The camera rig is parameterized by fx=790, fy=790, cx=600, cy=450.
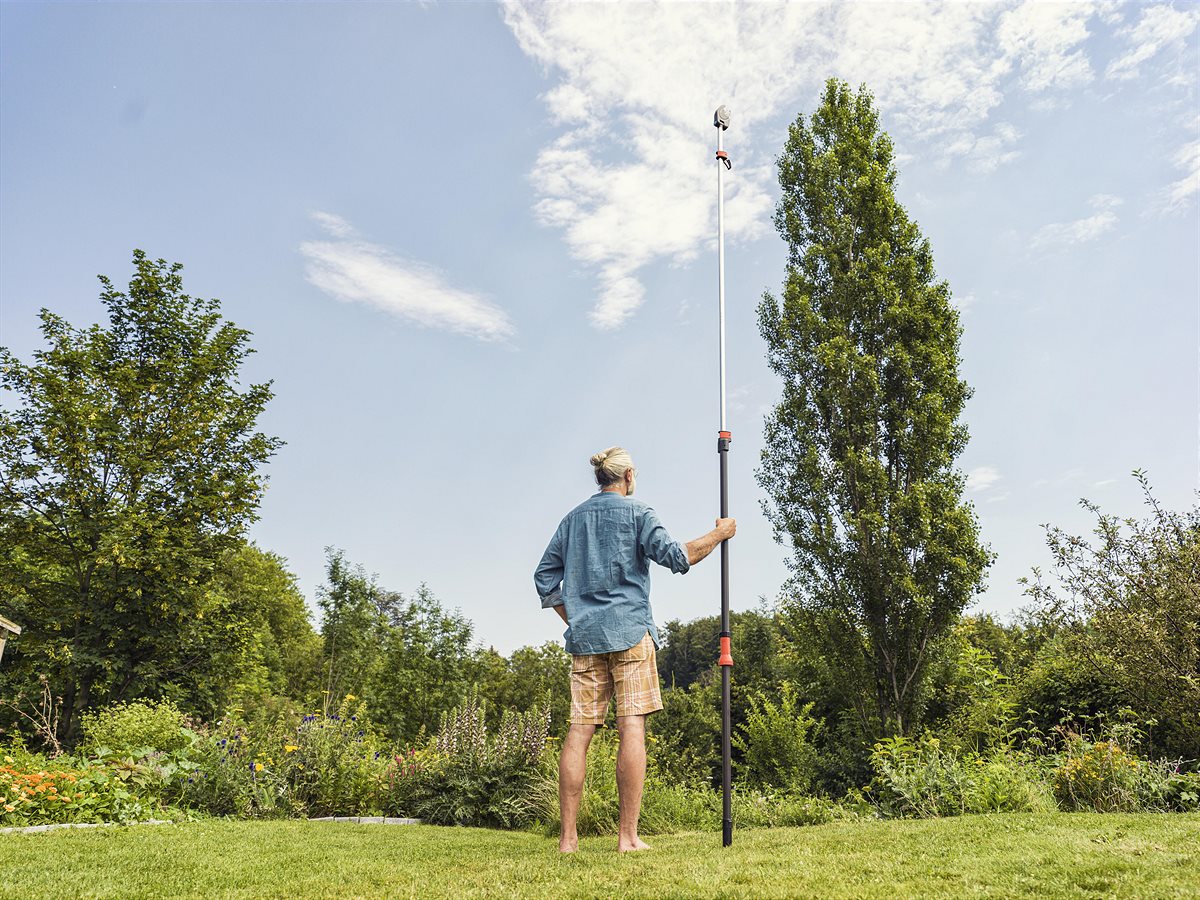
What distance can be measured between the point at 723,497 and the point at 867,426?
623cm

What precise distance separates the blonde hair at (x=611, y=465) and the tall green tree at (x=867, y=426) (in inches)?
249

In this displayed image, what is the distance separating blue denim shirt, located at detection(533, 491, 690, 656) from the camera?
153 inches

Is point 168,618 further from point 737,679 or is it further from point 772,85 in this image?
point 772,85

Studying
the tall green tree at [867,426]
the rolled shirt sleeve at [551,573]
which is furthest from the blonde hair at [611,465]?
the tall green tree at [867,426]

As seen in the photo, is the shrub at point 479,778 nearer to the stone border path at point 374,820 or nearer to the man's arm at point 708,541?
the stone border path at point 374,820

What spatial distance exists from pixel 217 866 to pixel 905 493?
8537 millimetres

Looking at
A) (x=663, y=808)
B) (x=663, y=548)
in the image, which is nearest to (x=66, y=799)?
(x=663, y=808)

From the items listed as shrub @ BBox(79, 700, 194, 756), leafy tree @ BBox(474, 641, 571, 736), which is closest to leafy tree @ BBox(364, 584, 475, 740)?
leafy tree @ BBox(474, 641, 571, 736)

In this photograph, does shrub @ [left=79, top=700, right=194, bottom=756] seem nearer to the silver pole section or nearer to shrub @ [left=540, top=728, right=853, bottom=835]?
shrub @ [left=540, top=728, right=853, bottom=835]

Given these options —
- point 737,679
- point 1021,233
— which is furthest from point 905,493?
point 737,679

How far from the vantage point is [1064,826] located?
3.82 meters

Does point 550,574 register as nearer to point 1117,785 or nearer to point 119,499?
point 1117,785

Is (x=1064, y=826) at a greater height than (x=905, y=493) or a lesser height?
lesser

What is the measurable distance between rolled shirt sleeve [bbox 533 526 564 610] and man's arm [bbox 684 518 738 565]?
28.6 inches
